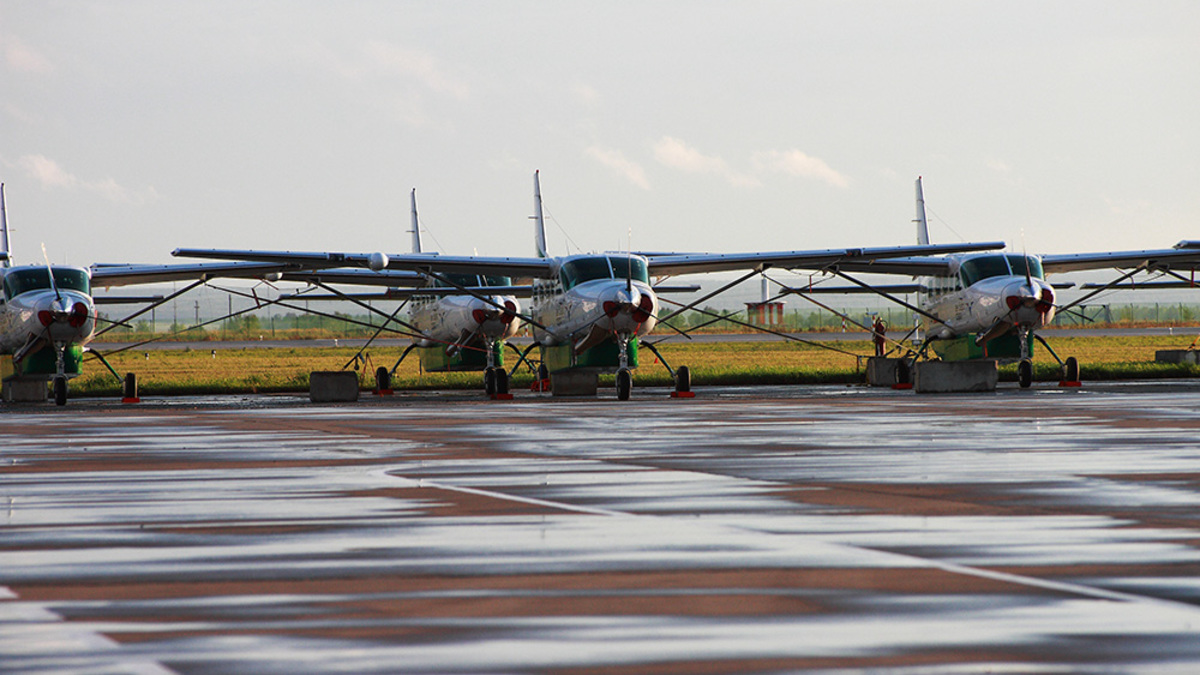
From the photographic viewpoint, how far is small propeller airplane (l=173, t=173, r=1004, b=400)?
1148 inches

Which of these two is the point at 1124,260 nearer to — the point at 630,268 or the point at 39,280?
the point at 630,268

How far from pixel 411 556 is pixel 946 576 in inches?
99.5

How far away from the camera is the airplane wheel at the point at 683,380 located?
28.8 meters

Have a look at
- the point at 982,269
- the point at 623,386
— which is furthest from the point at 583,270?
the point at 982,269

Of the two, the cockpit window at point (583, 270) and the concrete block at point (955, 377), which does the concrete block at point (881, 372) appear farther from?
the cockpit window at point (583, 270)

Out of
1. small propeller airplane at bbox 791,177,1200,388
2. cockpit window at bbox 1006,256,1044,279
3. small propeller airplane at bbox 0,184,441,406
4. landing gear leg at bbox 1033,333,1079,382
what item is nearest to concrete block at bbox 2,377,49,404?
small propeller airplane at bbox 0,184,441,406

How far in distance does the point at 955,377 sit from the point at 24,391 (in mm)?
19067

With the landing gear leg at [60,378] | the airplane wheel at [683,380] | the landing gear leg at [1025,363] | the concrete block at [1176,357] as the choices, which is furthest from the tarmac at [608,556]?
the concrete block at [1176,357]

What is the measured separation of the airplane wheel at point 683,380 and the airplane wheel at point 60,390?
11.6 metres

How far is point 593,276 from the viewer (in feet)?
102

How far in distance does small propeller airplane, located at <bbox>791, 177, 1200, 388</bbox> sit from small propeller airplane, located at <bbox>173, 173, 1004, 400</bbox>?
1.31m

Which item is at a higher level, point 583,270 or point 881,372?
point 583,270

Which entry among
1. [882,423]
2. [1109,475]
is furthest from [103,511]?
[882,423]

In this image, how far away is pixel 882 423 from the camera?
1859cm
